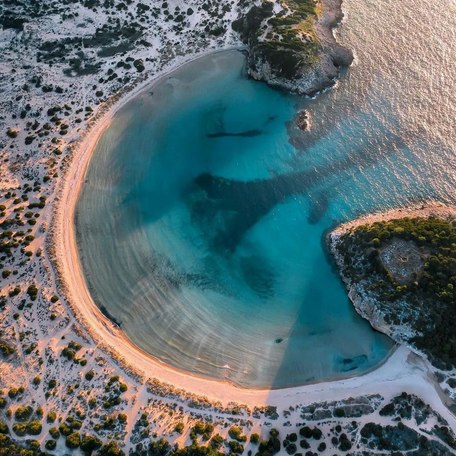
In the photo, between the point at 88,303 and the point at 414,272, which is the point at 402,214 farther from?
the point at 88,303

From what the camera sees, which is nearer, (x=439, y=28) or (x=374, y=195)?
(x=374, y=195)

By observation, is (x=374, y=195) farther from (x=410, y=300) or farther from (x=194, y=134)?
(x=194, y=134)

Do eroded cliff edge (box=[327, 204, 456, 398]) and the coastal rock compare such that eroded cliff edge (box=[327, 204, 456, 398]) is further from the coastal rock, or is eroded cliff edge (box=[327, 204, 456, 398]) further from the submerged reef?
the coastal rock

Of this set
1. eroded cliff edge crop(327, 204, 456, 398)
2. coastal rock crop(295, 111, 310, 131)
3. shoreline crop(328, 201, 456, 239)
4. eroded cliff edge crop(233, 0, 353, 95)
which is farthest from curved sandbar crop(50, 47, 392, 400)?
coastal rock crop(295, 111, 310, 131)

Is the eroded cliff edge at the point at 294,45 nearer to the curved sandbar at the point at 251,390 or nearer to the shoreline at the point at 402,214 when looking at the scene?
the shoreline at the point at 402,214

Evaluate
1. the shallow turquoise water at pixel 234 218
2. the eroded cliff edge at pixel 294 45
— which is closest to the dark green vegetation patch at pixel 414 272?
the shallow turquoise water at pixel 234 218

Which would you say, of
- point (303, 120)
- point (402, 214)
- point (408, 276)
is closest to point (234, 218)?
point (303, 120)

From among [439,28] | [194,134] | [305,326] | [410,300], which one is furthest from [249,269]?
[439,28]
